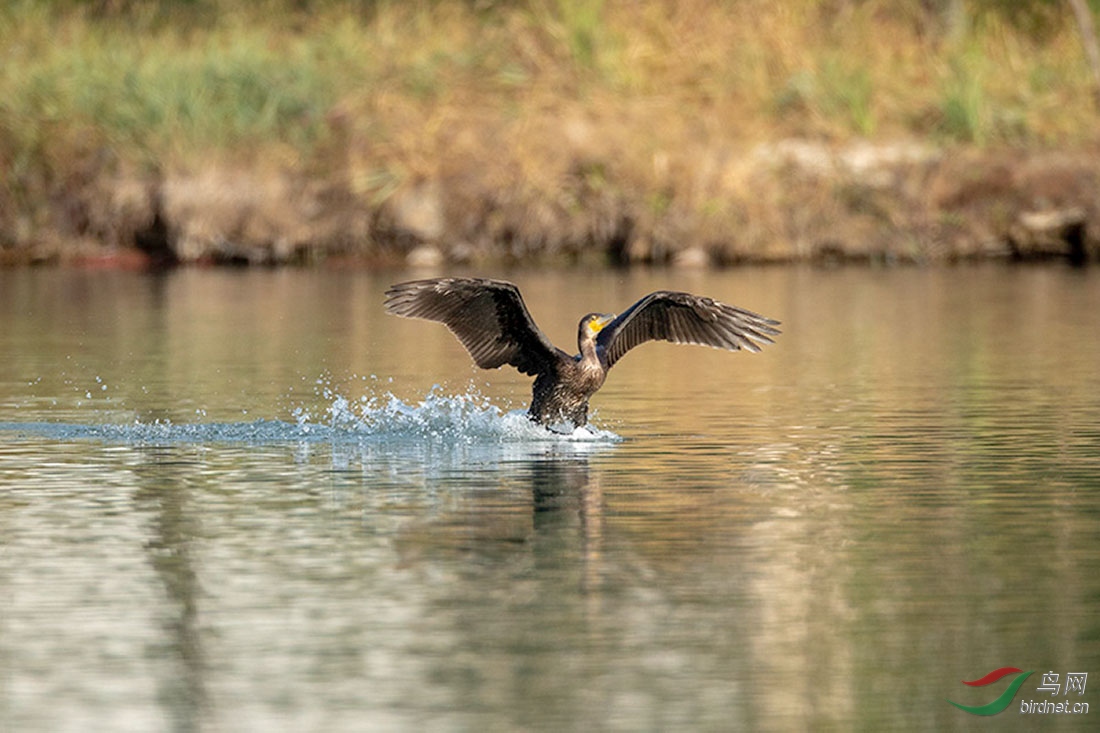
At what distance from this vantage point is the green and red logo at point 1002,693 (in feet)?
25.0

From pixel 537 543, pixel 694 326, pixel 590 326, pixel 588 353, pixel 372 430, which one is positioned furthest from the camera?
pixel 694 326

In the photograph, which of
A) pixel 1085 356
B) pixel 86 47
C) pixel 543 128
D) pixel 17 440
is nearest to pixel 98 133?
pixel 86 47

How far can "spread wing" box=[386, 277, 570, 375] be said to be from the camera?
13945 millimetres

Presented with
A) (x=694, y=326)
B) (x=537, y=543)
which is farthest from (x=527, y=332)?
(x=537, y=543)

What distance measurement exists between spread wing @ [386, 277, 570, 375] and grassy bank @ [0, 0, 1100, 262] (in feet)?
60.8

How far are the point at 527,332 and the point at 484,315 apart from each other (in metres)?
0.29

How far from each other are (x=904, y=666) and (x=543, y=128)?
2637cm

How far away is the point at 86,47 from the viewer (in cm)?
3675

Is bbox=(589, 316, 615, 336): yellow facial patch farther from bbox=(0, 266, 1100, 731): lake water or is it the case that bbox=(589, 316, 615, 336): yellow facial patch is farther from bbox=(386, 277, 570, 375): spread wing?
bbox=(0, 266, 1100, 731): lake water

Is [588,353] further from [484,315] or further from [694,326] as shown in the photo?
Result: [694,326]

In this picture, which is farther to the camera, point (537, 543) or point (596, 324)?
point (596, 324)

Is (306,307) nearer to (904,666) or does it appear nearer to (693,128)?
(693,128)

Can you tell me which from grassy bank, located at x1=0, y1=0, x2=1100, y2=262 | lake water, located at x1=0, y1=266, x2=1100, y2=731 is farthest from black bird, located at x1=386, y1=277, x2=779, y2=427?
grassy bank, located at x1=0, y1=0, x2=1100, y2=262

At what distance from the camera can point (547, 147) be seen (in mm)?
33719
